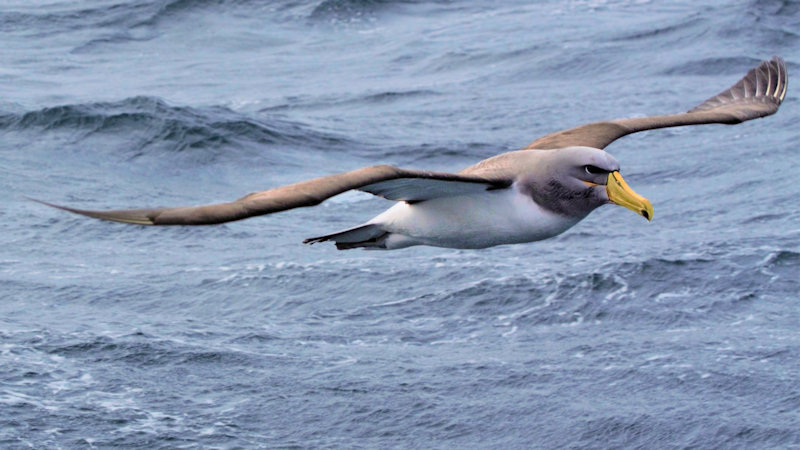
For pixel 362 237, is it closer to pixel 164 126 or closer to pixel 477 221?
pixel 477 221

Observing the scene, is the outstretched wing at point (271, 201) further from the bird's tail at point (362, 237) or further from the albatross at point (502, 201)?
the bird's tail at point (362, 237)

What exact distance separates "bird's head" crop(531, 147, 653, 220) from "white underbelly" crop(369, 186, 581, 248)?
0.11 meters

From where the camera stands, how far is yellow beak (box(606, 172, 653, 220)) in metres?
11.5

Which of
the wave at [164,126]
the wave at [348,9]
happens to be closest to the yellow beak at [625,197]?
the wave at [164,126]

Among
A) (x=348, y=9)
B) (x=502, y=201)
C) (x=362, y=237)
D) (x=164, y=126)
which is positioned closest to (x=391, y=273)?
(x=164, y=126)

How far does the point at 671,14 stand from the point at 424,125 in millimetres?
12923

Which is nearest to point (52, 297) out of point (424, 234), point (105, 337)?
point (105, 337)

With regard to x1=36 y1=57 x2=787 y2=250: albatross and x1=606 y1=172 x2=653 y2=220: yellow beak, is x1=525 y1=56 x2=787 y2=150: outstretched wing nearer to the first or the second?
x1=36 y1=57 x2=787 y2=250: albatross

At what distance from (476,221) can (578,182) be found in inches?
36.9

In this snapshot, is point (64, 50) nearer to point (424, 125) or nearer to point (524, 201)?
point (424, 125)

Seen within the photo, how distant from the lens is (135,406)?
66.5ft

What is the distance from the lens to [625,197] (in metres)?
11.5

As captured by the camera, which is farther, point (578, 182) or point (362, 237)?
point (362, 237)

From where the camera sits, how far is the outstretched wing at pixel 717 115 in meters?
13.6
